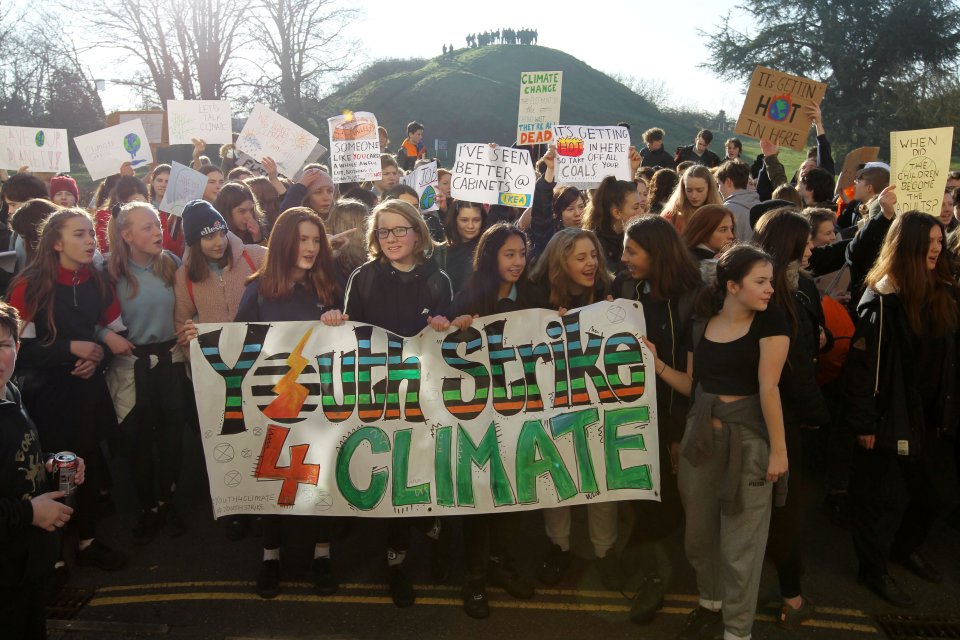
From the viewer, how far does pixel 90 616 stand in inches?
151

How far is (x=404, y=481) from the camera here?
12.6 feet

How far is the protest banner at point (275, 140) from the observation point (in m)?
7.54

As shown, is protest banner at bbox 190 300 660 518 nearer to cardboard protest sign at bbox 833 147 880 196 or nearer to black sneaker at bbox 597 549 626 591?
black sneaker at bbox 597 549 626 591

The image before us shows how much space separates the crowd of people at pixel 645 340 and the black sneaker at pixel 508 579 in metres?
0.03

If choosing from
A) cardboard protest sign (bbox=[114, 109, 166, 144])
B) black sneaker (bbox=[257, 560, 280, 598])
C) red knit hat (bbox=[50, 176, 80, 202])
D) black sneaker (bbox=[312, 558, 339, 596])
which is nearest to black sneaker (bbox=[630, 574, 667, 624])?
black sneaker (bbox=[312, 558, 339, 596])

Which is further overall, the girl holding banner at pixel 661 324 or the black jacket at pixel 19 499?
the girl holding banner at pixel 661 324

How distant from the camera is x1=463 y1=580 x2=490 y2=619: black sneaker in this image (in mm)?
3758

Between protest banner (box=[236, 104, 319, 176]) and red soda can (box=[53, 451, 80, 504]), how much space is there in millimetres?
5283

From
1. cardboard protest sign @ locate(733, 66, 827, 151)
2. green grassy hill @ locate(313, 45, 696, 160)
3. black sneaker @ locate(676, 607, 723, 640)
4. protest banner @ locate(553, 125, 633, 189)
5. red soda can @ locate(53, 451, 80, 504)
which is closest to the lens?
red soda can @ locate(53, 451, 80, 504)

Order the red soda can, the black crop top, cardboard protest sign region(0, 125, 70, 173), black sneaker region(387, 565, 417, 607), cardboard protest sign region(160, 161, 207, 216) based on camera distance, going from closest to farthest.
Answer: the red soda can → the black crop top → black sneaker region(387, 565, 417, 607) → cardboard protest sign region(160, 161, 207, 216) → cardboard protest sign region(0, 125, 70, 173)

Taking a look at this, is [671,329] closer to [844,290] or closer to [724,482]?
[724,482]

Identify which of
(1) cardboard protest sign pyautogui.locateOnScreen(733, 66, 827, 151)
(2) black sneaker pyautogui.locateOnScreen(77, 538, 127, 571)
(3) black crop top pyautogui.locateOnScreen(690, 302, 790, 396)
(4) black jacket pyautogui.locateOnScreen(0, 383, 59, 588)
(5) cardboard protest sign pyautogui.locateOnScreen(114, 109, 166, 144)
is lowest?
(2) black sneaker pyautogui.locateOnScreen(77, 538, 127, 571)

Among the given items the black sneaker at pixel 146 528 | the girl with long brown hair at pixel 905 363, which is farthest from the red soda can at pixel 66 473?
the girl with long brown hair at pixel 905 363

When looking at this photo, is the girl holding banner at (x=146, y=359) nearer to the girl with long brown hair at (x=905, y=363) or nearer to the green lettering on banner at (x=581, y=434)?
the green lettering on banner at (x=581, y=434)
